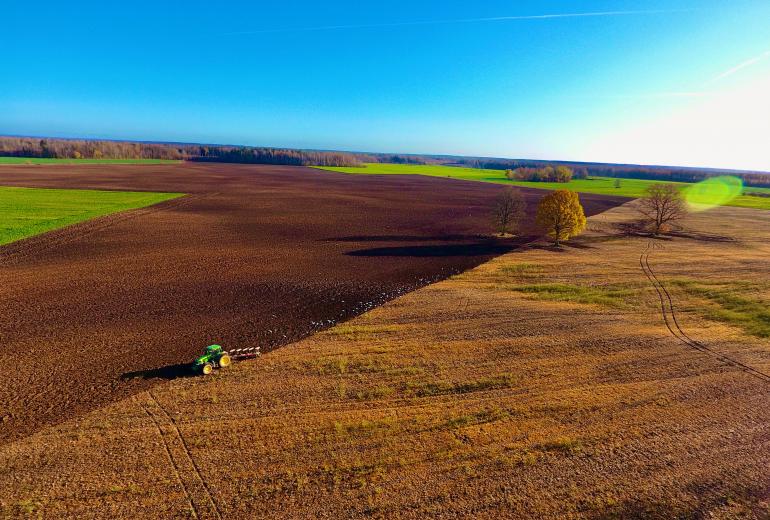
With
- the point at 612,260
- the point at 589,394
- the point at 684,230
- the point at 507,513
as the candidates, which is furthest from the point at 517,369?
the point at 684,230

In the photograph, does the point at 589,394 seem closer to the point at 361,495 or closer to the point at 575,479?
the point at 575,479

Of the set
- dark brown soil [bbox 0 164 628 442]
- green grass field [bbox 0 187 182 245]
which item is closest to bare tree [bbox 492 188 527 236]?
dark brown soil [bbox 0 164 628 442]

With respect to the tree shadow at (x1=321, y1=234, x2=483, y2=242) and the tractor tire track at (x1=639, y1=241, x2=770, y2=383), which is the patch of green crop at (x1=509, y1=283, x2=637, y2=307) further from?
the tree shadow at (x1=321, y1=234, x2=483, y2=242)

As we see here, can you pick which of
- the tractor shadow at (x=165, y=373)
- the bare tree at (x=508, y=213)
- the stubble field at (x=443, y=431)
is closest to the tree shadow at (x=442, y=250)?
the bare tree at (x=508, y=213)

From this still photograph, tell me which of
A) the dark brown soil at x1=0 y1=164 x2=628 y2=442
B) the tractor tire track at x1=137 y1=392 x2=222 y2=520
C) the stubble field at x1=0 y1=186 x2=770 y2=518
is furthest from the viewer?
the dark brown soil at x1=0 y1=164 x2=628 y2=442

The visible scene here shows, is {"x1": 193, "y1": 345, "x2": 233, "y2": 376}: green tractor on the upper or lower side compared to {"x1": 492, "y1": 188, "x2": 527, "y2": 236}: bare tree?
lower
